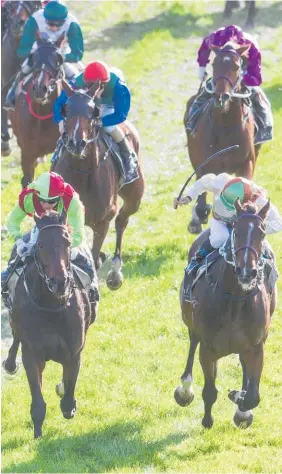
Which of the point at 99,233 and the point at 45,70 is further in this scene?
the point at 45,70

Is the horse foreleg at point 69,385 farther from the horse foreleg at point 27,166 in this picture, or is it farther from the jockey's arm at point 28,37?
the jockey's arm at point 28,37

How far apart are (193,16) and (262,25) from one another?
185 centimetres

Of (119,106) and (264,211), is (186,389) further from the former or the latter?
(119,106)

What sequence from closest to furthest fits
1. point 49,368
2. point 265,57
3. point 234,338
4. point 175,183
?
point 234,338 < point 49,368 < point 175,183 < point 265,57

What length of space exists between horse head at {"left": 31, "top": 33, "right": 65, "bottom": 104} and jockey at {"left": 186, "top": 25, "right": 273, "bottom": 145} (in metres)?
1.95

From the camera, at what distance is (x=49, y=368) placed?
11.5m

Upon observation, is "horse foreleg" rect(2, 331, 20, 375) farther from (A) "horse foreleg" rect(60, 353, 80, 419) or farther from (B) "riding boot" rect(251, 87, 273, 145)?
(B) "riding boot" rect(251, 87, 273, 145)

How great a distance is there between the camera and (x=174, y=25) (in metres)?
26.6

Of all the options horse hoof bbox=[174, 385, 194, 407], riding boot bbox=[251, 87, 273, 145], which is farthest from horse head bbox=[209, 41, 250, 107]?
horse hoof bbox=[174, 385, 194, 407]

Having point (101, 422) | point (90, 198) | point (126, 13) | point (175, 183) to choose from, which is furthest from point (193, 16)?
point (101, 422)

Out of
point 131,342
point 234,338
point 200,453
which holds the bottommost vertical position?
point 131,342

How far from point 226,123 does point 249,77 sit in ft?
2.40

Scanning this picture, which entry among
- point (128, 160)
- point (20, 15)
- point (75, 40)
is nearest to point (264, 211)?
point (128, 160)

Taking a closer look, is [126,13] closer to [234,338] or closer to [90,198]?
[90,198]
